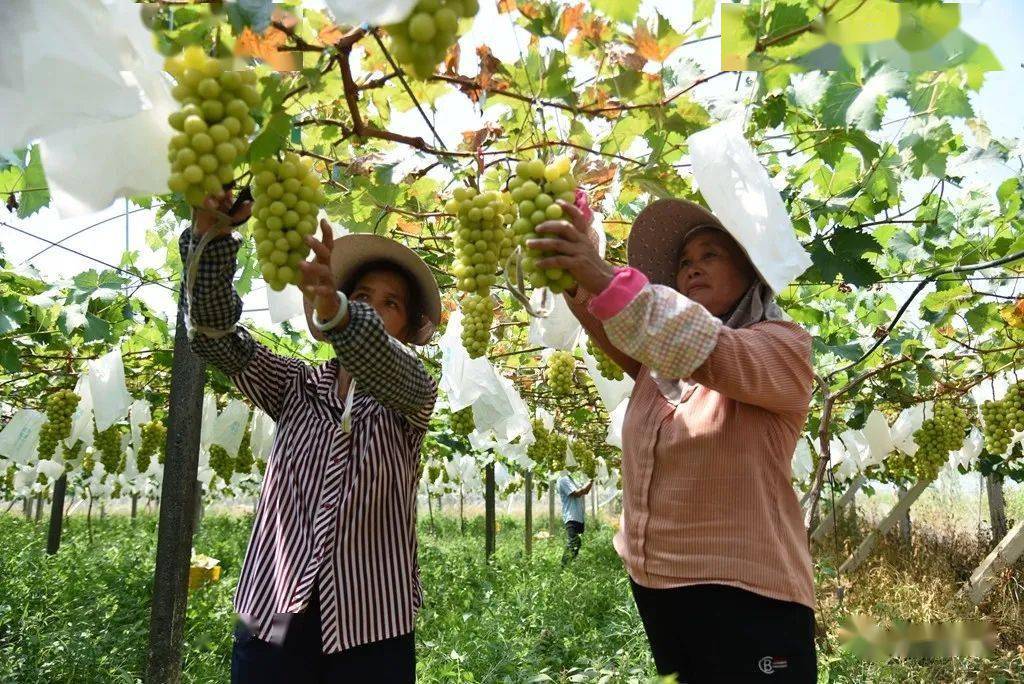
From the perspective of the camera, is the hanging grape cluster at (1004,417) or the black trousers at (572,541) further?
the black trousers at (572,541)

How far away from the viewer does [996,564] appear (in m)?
7.59

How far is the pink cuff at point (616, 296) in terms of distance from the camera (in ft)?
4.96

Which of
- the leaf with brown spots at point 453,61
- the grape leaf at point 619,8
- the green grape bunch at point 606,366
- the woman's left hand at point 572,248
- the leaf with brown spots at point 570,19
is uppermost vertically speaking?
the leaf with brown spots at point 570,19

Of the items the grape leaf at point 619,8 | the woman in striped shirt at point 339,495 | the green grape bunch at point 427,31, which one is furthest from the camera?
the grape leaf at point 619,8

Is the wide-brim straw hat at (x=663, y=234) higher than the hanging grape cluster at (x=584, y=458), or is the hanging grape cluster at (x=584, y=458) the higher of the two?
the wide-brim straw hat at (x=663, y=234)

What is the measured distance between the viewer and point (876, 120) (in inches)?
73.1

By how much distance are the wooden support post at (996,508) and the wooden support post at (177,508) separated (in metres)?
12.2

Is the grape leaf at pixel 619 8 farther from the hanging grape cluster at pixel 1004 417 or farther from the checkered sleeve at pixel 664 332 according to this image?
the hanging grape cluster at pixel 1004 417

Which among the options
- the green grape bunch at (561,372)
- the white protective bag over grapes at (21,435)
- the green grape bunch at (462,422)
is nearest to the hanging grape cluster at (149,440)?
the white protective bag over grapes at (21,435)

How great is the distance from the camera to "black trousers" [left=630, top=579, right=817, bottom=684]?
1.71 m

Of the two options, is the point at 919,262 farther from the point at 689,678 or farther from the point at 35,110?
the point at 35,110

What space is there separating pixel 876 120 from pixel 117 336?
15.5 feet

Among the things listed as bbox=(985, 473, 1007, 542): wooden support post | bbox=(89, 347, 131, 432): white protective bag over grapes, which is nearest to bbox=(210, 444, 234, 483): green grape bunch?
bbox=(89, 347, 131, 432): white protective bag over grapes

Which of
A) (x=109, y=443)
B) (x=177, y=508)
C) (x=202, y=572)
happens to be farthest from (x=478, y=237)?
(x=202, y=572)
